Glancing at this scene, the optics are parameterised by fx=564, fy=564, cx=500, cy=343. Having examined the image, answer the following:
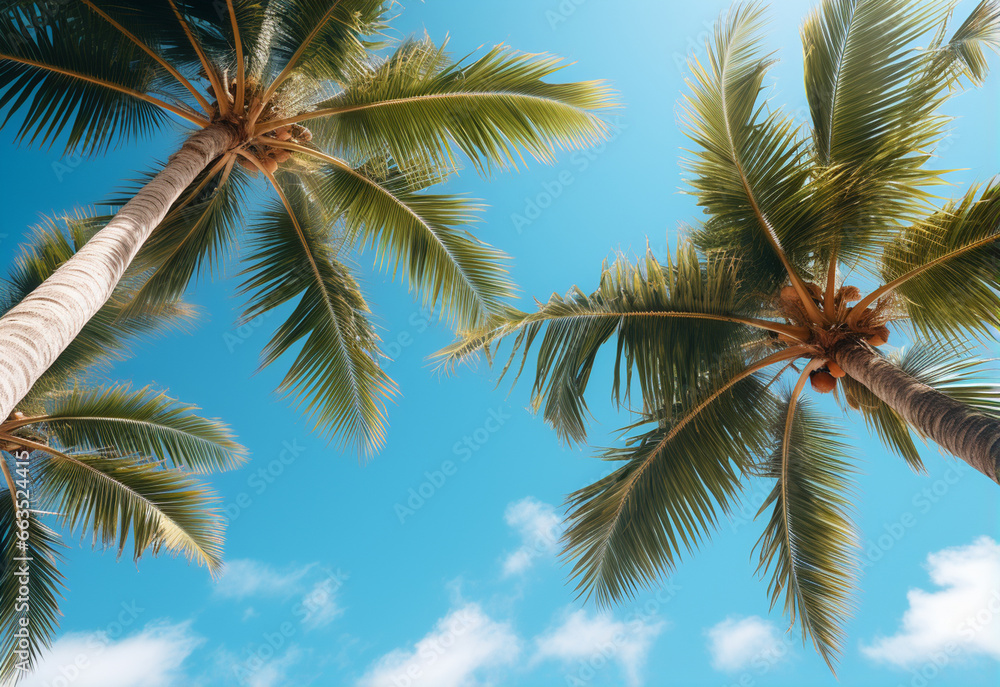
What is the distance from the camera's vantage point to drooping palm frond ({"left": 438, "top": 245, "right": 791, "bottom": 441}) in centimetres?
489

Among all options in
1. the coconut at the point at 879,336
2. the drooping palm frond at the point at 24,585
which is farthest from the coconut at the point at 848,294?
the drooping palm frond at the point at 24,585

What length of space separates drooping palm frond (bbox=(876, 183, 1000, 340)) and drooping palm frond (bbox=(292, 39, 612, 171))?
2.95m

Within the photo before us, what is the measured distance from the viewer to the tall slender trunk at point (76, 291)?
2.88m

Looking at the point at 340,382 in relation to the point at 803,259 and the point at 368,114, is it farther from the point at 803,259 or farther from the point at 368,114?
the point at 803,259

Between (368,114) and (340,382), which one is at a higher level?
(368,114)

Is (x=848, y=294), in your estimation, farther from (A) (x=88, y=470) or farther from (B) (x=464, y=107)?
(A) (x=88, y=470)

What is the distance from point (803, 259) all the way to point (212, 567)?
7436 millimetres

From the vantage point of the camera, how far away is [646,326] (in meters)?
4.93

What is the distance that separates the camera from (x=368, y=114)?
5.96 meters

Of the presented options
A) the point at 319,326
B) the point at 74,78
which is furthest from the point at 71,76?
the point at 319,326

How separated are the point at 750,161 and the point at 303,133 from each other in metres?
4.53

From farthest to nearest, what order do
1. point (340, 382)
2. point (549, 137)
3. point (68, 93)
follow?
point (340, 382), point (549, 137), point (68, 93)

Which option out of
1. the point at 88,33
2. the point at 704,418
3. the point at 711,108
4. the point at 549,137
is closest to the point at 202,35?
the point at 88,33

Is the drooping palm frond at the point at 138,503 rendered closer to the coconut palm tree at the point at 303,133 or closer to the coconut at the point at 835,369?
the coconut palm tree at the point at 303,133
